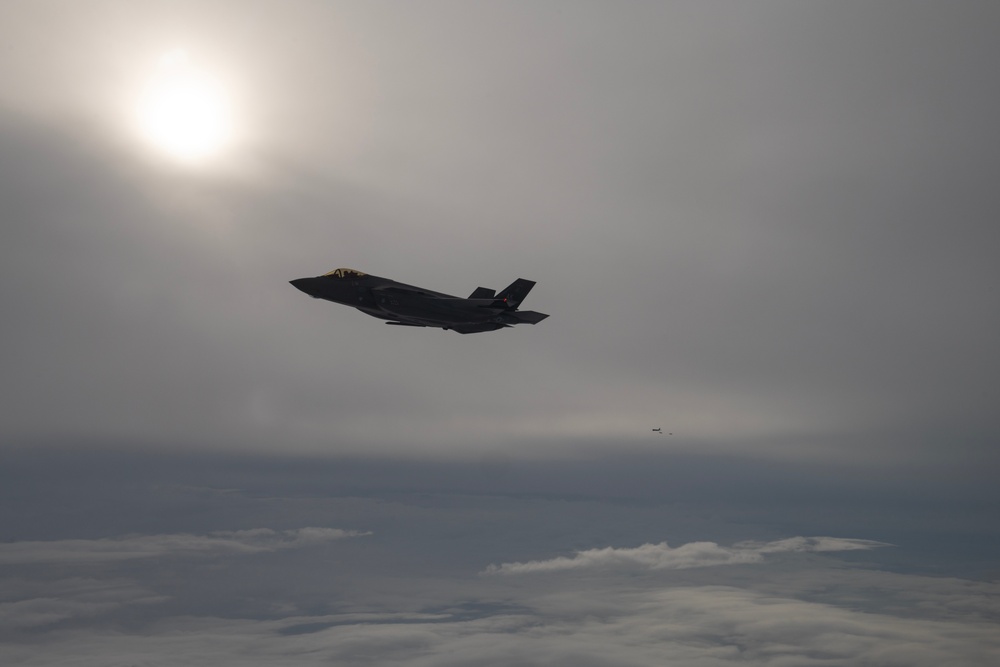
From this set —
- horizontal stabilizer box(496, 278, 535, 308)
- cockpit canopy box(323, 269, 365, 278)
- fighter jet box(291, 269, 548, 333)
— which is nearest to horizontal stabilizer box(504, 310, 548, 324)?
fighter jet box(291, 269, 548, 333)

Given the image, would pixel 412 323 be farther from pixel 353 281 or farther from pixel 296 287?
pixel 296 287

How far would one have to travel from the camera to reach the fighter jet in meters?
87.6

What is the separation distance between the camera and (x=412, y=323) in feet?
303

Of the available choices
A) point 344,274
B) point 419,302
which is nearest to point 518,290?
point 419,302

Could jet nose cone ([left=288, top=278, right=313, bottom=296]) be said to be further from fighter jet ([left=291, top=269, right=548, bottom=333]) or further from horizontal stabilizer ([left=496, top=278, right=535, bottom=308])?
horizontal stabilizer ([left=496, top=278, right=535, bottom=308])

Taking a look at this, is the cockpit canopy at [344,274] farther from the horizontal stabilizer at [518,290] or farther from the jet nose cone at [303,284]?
the horizontal stabilizer at [518,290]

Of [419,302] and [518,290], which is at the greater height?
[518,290]

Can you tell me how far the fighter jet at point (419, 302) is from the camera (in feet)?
287

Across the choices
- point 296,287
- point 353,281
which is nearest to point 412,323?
point 353,281

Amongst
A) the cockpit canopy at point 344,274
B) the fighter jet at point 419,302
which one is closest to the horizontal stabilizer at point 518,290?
the fighter jet at point 419,302

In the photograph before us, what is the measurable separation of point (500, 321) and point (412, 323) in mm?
13218

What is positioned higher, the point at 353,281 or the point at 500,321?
the point at 353,281

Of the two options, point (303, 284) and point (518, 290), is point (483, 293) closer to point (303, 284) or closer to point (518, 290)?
point (518, 290)

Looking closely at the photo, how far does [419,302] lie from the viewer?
88000mm
